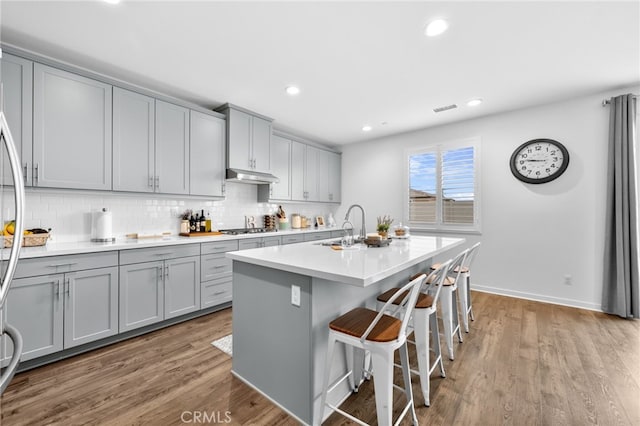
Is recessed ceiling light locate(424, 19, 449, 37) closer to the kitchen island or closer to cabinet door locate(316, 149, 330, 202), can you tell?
the kitchen island

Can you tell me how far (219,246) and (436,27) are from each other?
3.00m

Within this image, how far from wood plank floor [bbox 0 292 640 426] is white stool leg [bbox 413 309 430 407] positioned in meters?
0.13

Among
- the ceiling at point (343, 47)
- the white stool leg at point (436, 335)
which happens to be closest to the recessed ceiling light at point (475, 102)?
the ceiling at point (343, 47)

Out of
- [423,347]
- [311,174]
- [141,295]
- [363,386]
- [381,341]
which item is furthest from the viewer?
[311,174]

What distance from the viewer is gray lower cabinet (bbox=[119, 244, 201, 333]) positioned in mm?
2680

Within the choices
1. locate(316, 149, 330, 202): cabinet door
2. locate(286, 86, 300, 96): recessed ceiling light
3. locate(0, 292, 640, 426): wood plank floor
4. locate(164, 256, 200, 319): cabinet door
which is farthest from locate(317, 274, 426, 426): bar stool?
locate(316, 149, 330, 202): cabinet door

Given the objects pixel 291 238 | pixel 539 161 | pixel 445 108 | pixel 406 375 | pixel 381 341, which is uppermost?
pixel 445 108

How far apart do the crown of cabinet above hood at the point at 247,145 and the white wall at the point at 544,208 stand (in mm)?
2650

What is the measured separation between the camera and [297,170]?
16.3ft

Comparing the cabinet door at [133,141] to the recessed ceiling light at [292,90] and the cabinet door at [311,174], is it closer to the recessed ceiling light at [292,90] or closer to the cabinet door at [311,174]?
the recessed ceiling light at [292,90]

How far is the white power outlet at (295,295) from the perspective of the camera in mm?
1702

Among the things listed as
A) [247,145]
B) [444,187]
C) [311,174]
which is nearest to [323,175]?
[311,174]

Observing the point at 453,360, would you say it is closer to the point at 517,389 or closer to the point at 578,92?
the point at 517,389

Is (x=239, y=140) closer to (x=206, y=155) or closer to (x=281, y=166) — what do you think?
(x=206, y=155)
